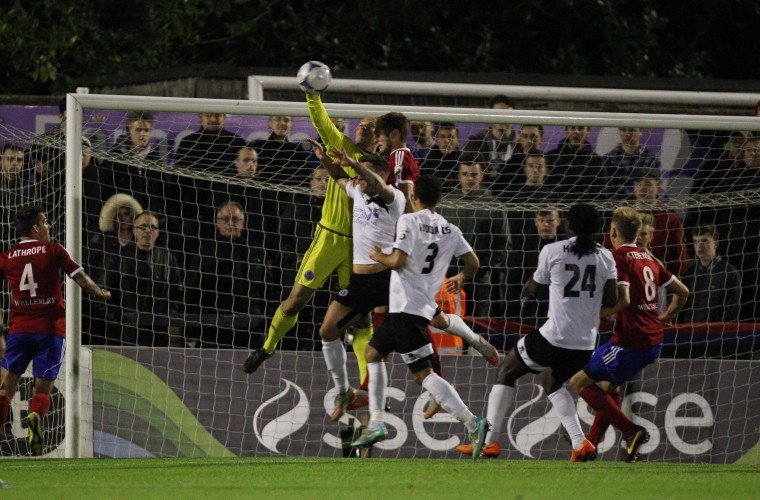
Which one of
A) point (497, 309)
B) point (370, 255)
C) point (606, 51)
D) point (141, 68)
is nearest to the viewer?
point (370, 255)

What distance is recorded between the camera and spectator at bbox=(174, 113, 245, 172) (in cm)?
1183

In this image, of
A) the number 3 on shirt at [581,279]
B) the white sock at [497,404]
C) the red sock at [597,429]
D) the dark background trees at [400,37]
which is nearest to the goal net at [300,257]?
the red sock at [597,429]

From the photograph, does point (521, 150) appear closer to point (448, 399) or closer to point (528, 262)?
point (528, 262)

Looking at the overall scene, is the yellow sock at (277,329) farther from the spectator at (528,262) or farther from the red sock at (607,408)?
the spectator at (528,262)

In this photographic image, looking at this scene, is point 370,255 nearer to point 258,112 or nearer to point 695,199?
point 258,112

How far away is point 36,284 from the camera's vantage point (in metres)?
10.7

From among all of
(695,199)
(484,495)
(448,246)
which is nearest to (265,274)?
(448,246)

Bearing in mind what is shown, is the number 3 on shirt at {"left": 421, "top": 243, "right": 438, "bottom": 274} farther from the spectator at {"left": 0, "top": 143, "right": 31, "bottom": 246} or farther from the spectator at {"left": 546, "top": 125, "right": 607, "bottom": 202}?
the spectator at {"left": 0, "top": 143, "right": 31, "bottom": 246}

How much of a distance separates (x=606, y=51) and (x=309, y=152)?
31.6 feet

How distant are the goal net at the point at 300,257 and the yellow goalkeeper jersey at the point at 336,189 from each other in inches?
23.5

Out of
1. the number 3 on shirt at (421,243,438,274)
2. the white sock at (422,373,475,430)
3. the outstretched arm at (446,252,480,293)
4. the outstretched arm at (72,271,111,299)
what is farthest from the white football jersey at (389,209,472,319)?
the outstretched arm at (72,271,111,299)

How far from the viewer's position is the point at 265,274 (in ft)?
40.1

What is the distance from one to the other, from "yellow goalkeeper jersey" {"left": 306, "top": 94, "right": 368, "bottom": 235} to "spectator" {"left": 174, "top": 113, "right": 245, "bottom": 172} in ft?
5.34

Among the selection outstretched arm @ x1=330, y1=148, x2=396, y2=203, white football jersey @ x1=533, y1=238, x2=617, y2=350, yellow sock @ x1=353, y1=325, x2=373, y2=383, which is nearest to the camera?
outstretched arm @ x1=330, y1=148, x2=396, y2=203
